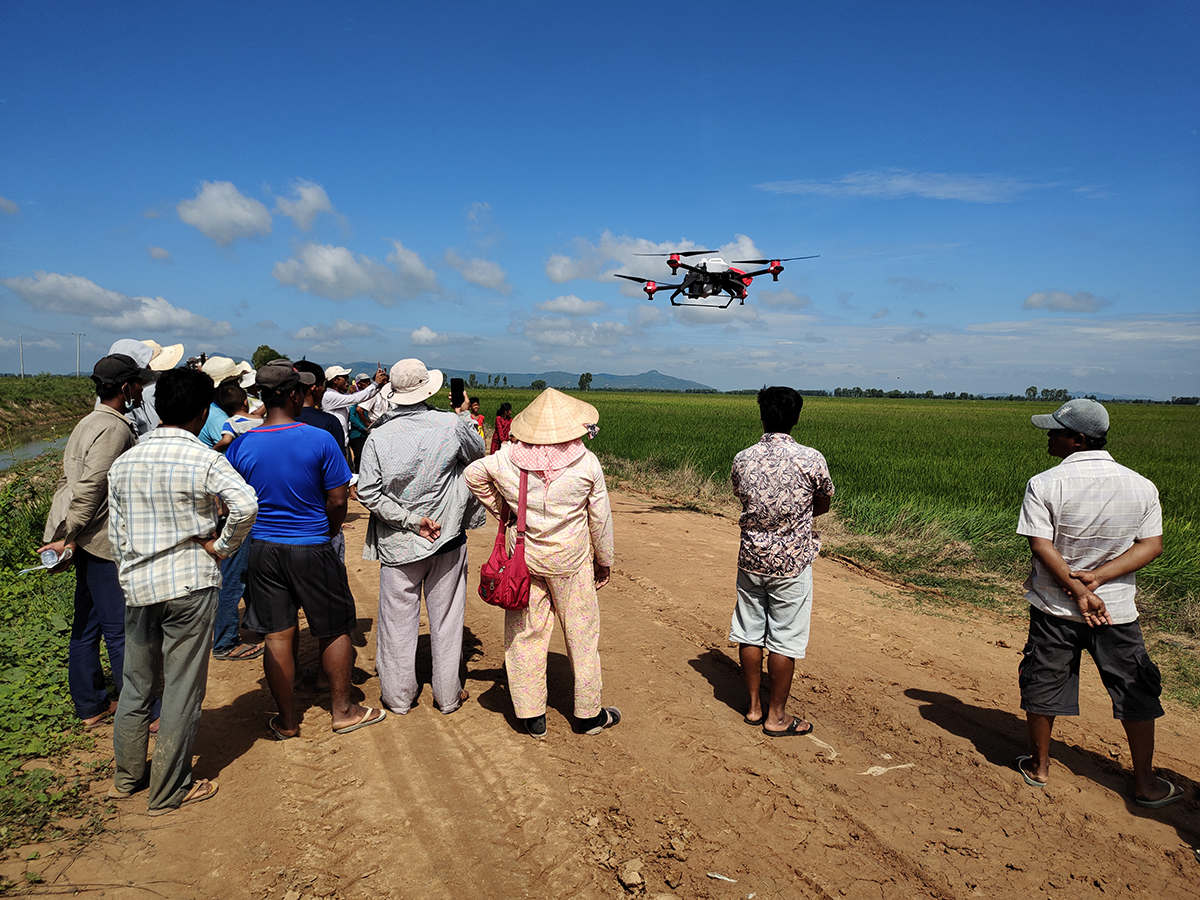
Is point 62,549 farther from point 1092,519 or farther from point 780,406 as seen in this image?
point 1092,519

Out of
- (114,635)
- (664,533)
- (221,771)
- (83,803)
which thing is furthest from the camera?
(664,533)

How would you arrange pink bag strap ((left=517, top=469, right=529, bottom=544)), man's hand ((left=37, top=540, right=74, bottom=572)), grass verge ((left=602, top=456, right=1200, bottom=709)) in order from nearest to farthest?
man's hand ((left=37, top=540, right=74, bottom=572)), pink bag strap ((left=517, top=469, right=529, bottom=544)), grass verge ((left=602, top=456, right=1200, bottom=709))

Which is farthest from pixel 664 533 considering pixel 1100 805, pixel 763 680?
pixel 1100 805

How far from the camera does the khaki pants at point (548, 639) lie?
3557 mm

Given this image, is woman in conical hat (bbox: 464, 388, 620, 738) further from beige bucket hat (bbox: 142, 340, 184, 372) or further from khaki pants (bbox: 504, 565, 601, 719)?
beige bucket hat (bbox: 142, 340, 184, 372)

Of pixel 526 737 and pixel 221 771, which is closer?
pixel 221 771

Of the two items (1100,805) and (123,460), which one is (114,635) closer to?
(123,460)

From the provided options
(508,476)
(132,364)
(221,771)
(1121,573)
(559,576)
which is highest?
(132,364)

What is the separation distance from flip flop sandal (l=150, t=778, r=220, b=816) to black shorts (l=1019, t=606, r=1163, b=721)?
3.94 m

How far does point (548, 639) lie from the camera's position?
11.8ft

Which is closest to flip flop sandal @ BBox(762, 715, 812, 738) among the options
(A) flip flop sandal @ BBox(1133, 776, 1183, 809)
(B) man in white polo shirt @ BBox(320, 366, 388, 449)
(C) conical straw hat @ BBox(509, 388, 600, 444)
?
(A) flip flop sandal @ BBox(1133, 776, 1183, 809)

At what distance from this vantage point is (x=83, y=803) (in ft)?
9.87

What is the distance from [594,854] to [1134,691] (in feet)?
8.59

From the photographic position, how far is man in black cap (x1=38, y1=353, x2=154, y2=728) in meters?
3.40
